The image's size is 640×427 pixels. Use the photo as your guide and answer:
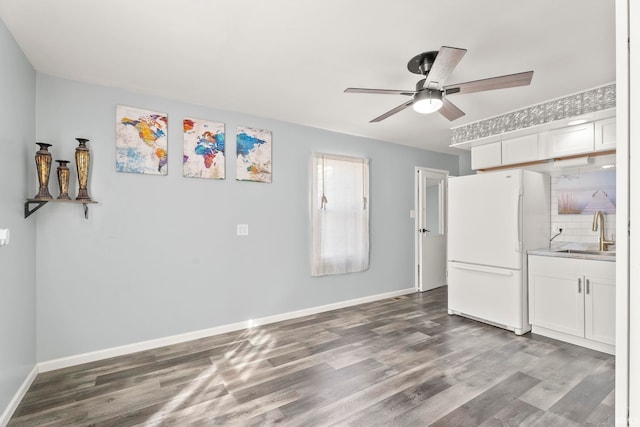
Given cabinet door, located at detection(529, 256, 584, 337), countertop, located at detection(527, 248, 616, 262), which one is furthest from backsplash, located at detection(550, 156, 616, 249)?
cabinet door, located at detection(529, 256, 584, 337)

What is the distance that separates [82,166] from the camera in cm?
260

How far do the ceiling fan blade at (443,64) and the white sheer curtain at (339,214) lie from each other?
80.9 inches

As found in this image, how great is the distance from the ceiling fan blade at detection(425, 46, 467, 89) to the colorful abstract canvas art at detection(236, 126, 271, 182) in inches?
79.0

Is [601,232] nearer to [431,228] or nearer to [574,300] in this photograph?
[574,300]

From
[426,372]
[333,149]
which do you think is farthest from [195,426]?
[333,149]

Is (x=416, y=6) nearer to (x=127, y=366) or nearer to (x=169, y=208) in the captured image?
(x=169, y=208)

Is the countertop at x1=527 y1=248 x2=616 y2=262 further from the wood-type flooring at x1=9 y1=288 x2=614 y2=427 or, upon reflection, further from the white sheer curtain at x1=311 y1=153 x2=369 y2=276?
the white sheer curtain at x1=311 y1=153 x2=369 y2=276

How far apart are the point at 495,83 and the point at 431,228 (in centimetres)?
362

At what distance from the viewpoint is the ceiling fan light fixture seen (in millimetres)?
2254

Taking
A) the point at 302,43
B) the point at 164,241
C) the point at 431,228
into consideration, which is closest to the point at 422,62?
the point at 302,43

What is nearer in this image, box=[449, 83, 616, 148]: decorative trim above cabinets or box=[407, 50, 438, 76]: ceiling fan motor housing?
box=[407, 50, 438, 76]: ceiling fan motor housing

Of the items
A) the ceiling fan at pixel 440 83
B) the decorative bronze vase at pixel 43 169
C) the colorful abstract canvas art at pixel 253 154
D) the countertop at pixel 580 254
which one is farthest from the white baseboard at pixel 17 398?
the countertop at pixel 580 254

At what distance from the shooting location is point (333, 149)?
167 inches

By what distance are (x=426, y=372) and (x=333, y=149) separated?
281cm
